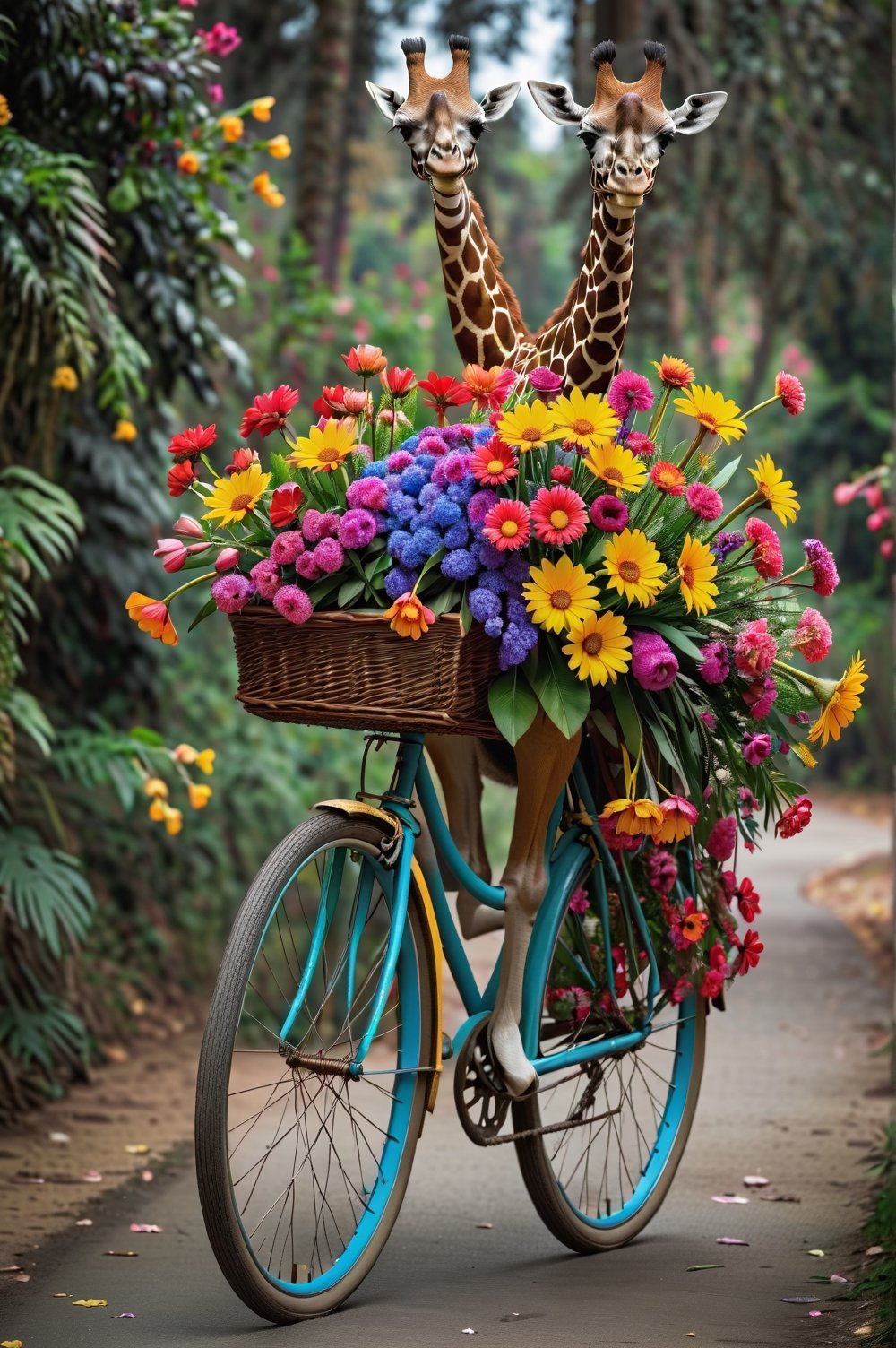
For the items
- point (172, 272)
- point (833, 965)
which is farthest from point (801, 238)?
point (172, 272)

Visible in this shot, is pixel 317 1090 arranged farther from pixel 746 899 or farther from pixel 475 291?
pixel 475 291

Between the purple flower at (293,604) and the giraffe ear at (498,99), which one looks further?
the giraffe ear at (498,99)

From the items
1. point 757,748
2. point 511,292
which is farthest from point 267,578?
point 511,292

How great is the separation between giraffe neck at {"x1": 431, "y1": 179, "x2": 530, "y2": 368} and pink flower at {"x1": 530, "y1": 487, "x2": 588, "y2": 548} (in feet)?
3.20

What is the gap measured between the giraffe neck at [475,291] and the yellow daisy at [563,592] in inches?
40.5

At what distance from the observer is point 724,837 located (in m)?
3.72

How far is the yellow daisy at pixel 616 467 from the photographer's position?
3199mm

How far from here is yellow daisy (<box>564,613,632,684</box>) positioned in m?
3.18

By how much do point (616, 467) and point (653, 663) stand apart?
0.39m

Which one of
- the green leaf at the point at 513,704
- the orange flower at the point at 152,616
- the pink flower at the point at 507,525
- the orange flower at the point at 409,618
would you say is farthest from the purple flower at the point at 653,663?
the orange flower at the point at 152,616

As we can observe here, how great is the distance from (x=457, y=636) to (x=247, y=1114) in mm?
2804

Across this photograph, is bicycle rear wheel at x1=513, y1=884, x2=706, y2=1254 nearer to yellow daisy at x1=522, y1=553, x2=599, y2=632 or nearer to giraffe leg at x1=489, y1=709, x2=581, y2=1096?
giraffe leg at x1=489, y1=709, x2=581, y2=1096

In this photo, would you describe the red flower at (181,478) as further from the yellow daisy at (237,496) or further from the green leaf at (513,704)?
the green leaf at (513,704)

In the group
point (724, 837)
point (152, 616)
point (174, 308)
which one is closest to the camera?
point (152, 616)
